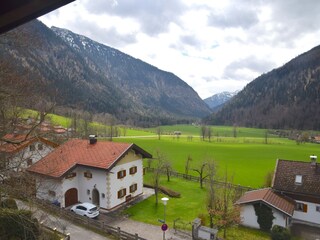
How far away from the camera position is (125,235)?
23.5m

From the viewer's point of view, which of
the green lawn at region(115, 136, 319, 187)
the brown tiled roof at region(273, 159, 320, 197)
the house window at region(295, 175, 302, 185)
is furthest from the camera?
the green lawn at region(115, 136, 319, 187)

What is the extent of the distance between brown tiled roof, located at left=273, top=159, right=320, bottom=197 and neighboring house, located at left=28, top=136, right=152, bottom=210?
56.0 feet

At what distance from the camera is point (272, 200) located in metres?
29.5

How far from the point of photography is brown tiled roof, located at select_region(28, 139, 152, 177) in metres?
31.4

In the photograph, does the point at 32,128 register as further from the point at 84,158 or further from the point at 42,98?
the point at 84,158

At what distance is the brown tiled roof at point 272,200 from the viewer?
93.8 feet

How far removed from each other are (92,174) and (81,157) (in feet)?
8.92

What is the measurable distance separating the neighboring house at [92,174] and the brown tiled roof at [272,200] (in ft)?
42.8

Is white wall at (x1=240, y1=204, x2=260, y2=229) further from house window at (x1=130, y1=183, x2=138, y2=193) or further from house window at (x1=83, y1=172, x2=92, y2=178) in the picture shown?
house window at (x1=83, y1=172, x2=92, y2=178)

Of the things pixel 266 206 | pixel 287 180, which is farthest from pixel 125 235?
pixel 287 180

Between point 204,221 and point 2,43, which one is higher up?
point 2,43

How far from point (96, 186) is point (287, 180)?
2176 centimetres

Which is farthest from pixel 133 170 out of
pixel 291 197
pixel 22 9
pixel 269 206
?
pixel 22 9

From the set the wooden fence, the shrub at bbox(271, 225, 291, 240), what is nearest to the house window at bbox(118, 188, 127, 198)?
the wooden fence
